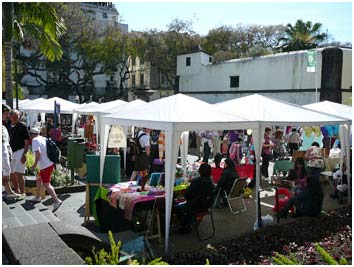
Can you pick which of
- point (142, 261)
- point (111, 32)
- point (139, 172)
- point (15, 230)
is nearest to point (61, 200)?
point (139, 172)

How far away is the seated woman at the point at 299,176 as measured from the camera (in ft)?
26.1

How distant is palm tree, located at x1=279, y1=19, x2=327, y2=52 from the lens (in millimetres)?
37250

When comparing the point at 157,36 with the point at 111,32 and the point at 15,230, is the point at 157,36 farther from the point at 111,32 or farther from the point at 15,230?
the point at 15,230

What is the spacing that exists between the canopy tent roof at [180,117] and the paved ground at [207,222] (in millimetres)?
1925

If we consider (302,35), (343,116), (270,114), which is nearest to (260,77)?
(302,35)

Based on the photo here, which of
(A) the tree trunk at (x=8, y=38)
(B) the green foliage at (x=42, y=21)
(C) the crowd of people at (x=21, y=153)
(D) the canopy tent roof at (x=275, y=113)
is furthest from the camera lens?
(B) the green foliage at (x=42, y=21)

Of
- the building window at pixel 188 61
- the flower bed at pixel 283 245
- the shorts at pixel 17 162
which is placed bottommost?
the flower bed at pixel 283 245

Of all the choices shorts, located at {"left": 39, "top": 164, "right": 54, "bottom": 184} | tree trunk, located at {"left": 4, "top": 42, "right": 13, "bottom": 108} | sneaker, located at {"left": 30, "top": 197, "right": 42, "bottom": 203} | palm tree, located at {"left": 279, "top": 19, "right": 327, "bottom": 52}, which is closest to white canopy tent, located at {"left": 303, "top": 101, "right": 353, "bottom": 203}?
shorts, located at {"left": 39, "top": 164, "right": 54, "bottom": 184}

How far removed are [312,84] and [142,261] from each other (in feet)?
73.9

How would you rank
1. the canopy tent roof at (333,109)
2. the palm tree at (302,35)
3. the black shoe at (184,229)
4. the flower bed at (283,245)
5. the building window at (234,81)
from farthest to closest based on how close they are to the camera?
the palm tree at (302,35) → the building window at (234,81) → the canopy tent roof at (333,109) → the black shoe at (184,229) → the flower bed at (283,245)

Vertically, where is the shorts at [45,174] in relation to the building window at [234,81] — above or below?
below

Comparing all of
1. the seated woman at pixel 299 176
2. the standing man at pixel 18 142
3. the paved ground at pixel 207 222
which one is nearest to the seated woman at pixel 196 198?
the paved ground at pixel 207 222

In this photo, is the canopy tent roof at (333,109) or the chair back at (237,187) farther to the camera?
the canopy tent roof at (333,109)

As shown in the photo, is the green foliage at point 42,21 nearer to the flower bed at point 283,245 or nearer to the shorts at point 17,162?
the shorts at point 17,162
